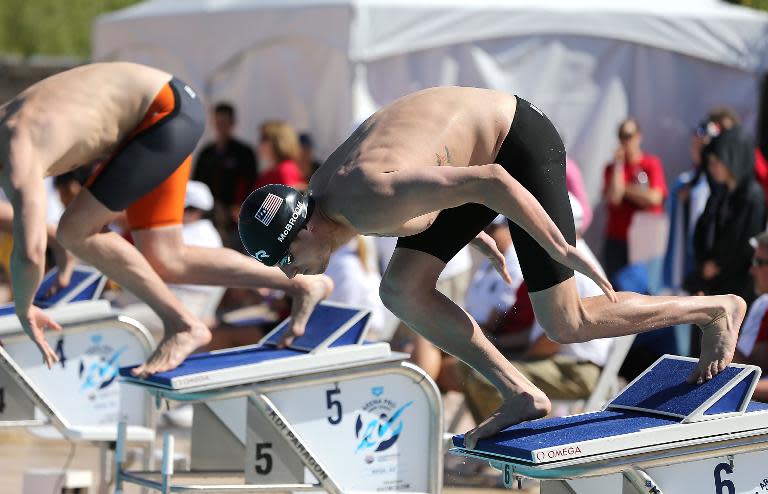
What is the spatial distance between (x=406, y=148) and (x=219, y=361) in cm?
197

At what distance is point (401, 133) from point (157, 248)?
2.14 meters

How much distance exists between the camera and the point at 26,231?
5.55m

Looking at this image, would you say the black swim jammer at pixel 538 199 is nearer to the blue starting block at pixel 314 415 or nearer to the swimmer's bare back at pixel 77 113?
the blue starting block at pixel 314 415

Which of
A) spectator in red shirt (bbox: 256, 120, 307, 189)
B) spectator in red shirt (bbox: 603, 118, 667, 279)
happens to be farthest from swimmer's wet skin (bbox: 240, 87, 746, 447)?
spectator in red shirt (bbox: 603, 118, 667, 279)

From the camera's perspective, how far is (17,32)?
125 ft

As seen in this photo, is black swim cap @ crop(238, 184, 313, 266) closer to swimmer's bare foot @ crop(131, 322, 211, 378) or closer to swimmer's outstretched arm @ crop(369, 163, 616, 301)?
swimmer's outstretched arm @ crop(369, 163, 616, 301)

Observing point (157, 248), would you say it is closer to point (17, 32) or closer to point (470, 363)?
point (470, 363)

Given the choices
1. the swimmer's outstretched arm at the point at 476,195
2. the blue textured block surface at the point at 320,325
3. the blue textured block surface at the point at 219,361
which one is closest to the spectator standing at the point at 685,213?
the blue textured block surface at the point at 320,325

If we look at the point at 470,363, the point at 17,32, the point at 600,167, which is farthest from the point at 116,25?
the point at 17,32

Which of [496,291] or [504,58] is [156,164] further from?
[504,58]

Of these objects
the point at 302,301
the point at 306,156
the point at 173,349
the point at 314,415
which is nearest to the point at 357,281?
the point at 302,301

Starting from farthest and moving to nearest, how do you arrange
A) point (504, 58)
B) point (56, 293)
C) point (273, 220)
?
point (504, 58), point (56, 293), point (273, 220)

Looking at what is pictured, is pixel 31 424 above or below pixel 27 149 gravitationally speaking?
below

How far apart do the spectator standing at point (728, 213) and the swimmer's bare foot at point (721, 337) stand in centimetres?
388
